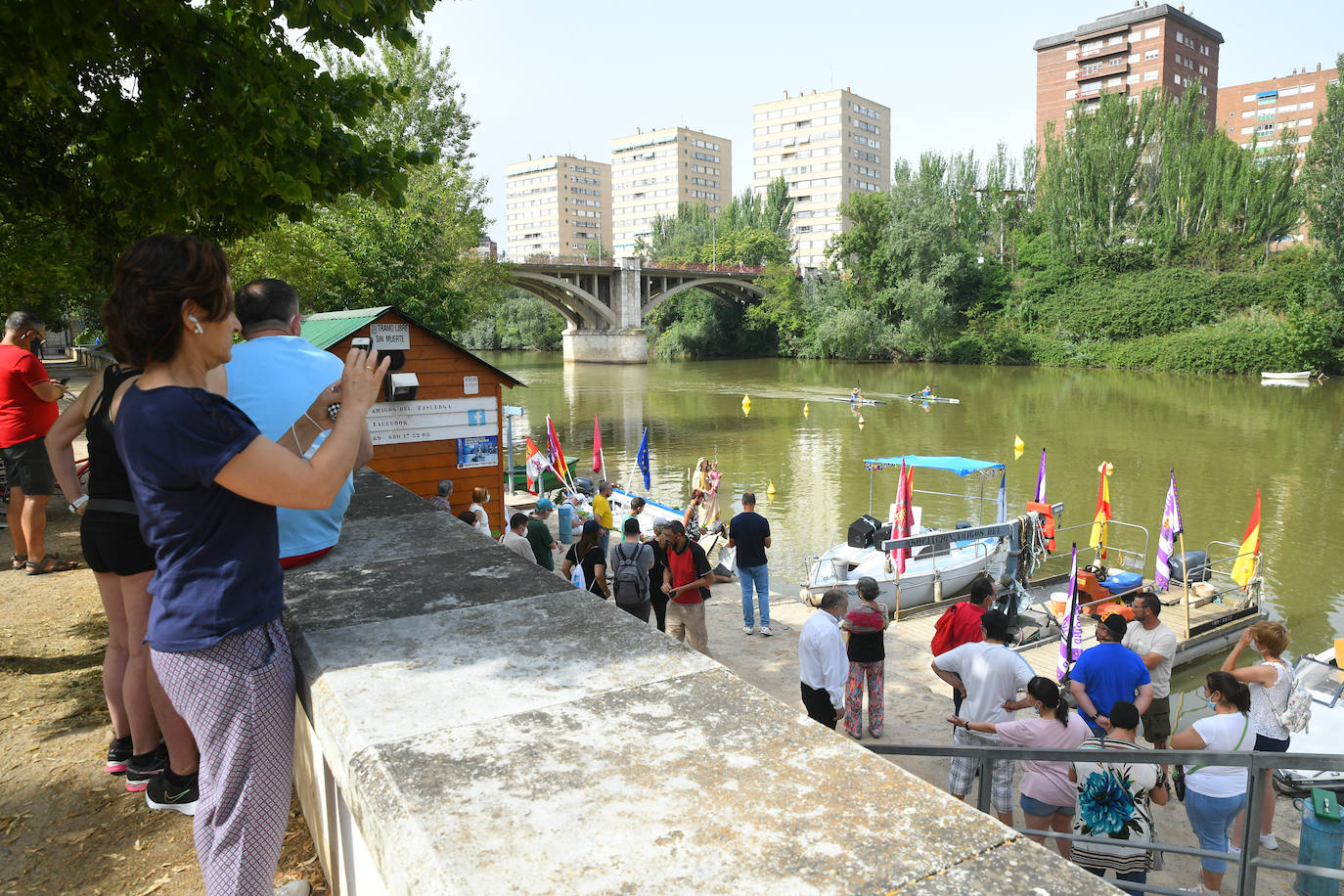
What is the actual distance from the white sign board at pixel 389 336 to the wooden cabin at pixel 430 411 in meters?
0.01

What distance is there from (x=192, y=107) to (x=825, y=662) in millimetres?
5682

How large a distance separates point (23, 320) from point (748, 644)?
7.72 metres

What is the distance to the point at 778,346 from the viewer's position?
237 ft

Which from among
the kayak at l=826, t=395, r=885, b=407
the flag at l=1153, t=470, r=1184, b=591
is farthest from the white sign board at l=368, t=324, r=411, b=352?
the kayak at l=826, t=395, r=885, b=407

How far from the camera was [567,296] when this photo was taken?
69.2m

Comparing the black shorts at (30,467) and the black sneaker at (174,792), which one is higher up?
the black shorts at (30,467)

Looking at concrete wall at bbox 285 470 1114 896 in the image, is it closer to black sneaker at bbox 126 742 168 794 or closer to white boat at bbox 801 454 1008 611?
black sneaker at bbox 126 742 168 794

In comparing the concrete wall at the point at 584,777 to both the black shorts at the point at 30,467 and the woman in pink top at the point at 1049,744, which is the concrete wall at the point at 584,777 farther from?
the black shorts at the point at 30,467

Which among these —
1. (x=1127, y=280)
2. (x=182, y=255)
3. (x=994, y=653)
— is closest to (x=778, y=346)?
(x=1127, y=280)

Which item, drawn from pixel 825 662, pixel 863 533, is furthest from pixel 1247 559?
pixel 825 662

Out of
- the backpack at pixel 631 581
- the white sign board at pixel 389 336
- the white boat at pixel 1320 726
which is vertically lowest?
the white boat at pixel 1320 726

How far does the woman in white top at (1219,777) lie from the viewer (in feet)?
17.2

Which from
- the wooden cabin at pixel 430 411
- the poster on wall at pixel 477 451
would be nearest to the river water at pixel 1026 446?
the poster on wall at pixel 477 451

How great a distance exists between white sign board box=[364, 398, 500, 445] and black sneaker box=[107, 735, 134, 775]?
354 inches
